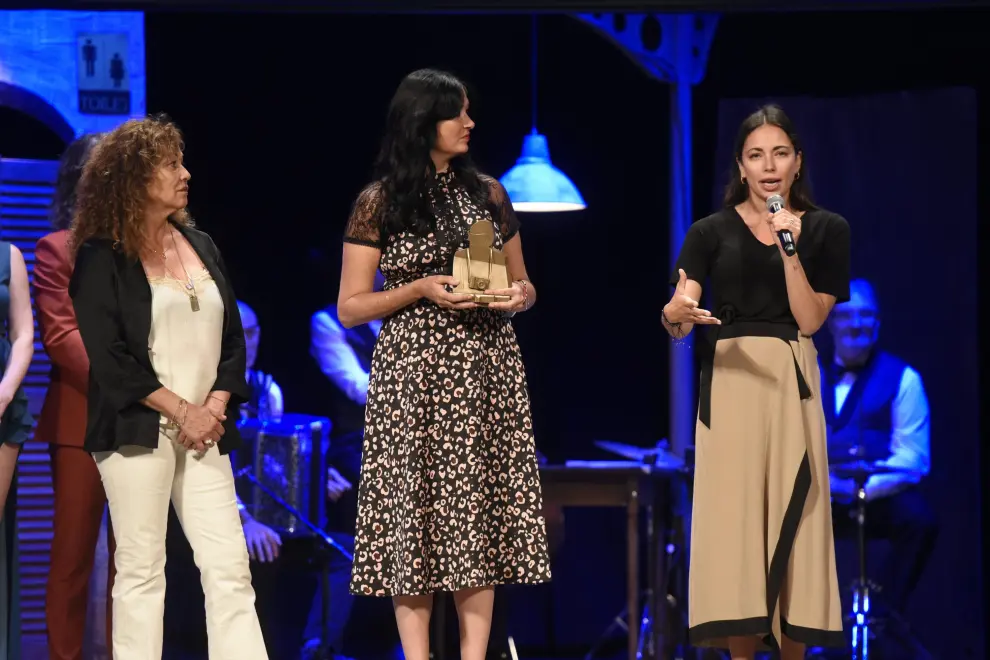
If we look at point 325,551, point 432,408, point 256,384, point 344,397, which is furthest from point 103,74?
point 432,408

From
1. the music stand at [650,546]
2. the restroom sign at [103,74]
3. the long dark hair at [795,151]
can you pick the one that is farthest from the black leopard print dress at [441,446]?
the restroom sign at [103,74]

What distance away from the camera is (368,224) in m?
3.56

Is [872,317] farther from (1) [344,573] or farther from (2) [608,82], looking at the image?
(1) [344,573]

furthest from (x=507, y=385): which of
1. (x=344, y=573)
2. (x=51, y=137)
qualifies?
(x=51, y=137)

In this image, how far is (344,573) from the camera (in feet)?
18.5

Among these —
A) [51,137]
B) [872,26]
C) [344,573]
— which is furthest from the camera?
[51,137]

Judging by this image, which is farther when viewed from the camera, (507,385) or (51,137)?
A: (51,137)

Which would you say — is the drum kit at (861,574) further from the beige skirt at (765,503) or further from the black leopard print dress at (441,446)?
the black leopard print dress at (441,446)

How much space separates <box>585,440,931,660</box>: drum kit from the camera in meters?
Answer: 5.43

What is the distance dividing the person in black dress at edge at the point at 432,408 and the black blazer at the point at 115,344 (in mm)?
530

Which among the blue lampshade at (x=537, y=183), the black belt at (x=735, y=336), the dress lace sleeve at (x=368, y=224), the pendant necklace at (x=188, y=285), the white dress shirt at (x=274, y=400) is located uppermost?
the blue lampshade at (x=537, y=183)

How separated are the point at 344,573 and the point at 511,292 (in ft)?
8.48

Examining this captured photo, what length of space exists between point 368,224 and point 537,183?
8.58 ft

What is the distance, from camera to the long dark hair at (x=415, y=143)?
3533 millimetres
